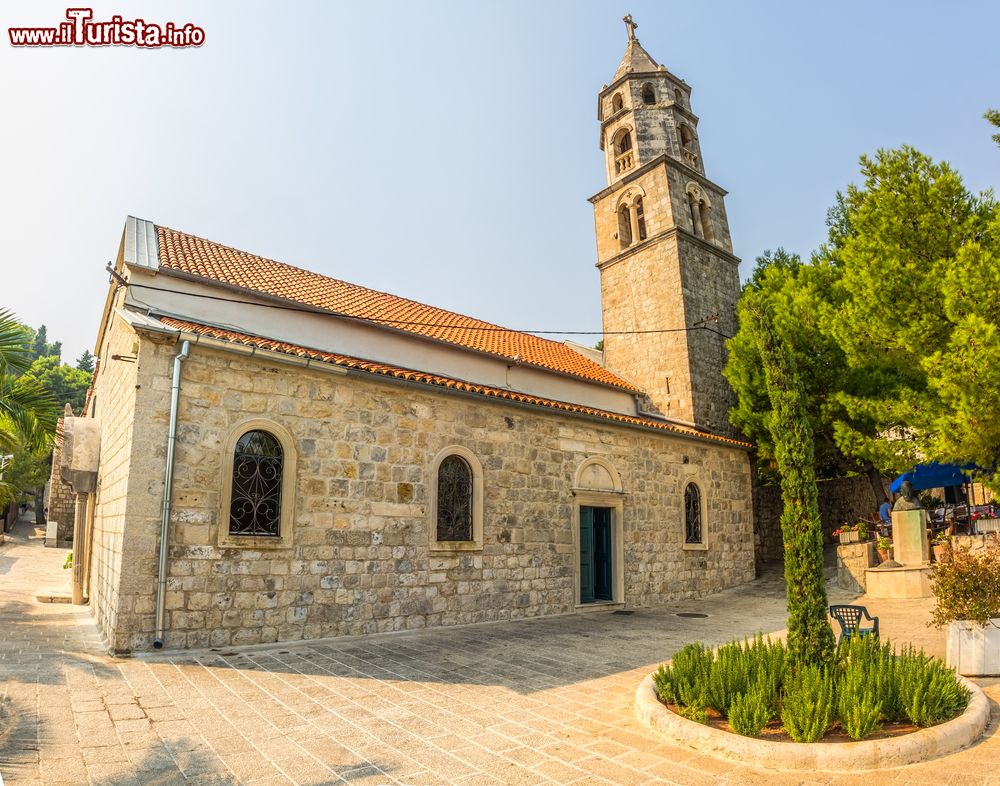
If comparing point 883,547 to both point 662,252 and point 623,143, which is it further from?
point 623,143

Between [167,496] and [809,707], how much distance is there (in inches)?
269

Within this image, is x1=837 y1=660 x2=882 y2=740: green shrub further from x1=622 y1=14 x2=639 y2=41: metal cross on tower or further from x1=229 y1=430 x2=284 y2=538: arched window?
x1=622 y1=14 x2=639 y2=41: metal cross on tower

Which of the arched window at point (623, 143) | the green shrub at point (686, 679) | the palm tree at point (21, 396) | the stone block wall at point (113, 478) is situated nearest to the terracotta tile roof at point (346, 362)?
the stone block wall at point (113, 478)

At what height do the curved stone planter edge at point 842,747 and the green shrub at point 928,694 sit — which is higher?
the green shrub at point 928,694

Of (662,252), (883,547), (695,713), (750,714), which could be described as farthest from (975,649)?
(662,252)

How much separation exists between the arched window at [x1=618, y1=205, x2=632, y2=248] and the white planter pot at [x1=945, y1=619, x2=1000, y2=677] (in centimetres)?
1505

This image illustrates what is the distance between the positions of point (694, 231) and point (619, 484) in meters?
9.98

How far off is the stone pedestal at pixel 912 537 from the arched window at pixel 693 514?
3861mm

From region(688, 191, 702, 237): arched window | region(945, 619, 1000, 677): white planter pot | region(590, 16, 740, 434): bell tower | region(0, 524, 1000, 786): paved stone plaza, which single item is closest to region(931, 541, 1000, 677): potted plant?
region(945, 619, 1000, 677): white planter pot

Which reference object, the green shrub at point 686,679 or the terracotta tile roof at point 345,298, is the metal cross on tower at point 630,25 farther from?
the green shrub at point 686,679

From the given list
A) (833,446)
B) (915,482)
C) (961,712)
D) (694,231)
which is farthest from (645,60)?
(961,712)

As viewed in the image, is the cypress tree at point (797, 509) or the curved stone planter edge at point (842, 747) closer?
the curved stone planter edge at point (842, 747)

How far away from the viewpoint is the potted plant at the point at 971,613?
5.79 m

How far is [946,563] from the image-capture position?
608cm
